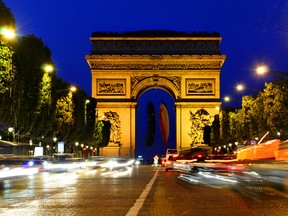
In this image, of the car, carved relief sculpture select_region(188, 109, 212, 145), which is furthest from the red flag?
the car

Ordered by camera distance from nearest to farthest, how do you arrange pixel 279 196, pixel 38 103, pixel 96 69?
Answer: pixel 279 196
pixel 38 103
pixel 96 69

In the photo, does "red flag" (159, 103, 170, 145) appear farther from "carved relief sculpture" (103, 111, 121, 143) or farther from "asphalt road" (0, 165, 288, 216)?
"asphalt road" (0, 165, 288, 216)

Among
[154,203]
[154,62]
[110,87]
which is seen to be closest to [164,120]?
[154,62]

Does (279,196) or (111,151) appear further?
(111,151)

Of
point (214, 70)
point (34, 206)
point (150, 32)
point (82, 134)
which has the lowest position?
point (34, 206)

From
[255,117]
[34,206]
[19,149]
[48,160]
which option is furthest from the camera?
[255,117]

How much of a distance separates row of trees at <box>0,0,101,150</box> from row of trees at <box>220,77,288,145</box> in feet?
60.4

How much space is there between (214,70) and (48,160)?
48109 millimetres

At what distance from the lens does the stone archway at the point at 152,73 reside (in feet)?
265

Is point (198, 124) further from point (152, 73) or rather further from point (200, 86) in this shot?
point (152, 73)

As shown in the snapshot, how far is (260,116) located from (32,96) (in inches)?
997

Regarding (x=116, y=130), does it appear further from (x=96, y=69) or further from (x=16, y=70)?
(x=16, y=70)

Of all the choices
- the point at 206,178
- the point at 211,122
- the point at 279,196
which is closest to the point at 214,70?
the point at 211,122

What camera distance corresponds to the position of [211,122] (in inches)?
3189
